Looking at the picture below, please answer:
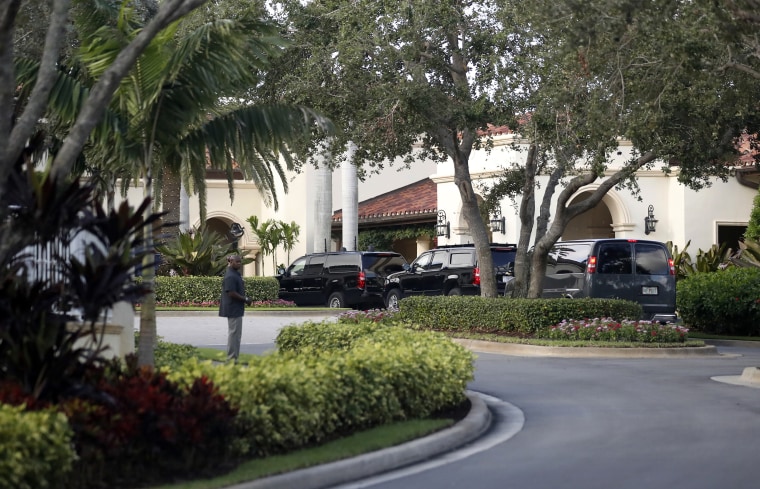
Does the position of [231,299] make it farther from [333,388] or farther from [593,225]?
[593,225]

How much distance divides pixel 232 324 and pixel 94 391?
333 inches

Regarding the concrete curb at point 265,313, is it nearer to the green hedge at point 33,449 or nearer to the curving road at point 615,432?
the curving road at point 615,432

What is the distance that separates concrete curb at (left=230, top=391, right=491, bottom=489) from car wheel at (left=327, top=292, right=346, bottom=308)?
70.3ft

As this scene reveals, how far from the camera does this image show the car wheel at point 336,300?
1299 inches

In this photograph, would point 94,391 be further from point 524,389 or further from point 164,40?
point 524,389

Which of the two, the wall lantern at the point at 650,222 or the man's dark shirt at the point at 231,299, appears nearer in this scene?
the man's dark shirt at the point at 231,299

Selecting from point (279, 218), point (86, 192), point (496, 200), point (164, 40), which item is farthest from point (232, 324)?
point (279, 218)

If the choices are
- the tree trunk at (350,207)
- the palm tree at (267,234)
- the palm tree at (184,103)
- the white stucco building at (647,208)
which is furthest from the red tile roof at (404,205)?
the palm tree at (184,103)

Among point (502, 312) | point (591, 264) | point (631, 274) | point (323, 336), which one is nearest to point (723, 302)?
point (631, 274)

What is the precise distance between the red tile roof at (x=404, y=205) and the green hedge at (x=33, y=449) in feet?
112

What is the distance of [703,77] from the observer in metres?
15.7

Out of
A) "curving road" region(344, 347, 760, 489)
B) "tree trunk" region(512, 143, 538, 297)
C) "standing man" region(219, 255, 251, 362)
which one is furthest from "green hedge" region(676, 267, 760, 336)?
"standing man" region(219, 255, 251, 362)

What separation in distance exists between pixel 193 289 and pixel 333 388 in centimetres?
2409

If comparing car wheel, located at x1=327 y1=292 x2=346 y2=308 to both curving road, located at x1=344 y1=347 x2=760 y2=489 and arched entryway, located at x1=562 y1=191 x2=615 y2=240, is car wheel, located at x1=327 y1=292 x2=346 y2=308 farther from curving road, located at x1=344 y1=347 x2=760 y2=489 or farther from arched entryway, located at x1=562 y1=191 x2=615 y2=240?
curving road, located at x1=344 y1=347 x2=760 y2=489
